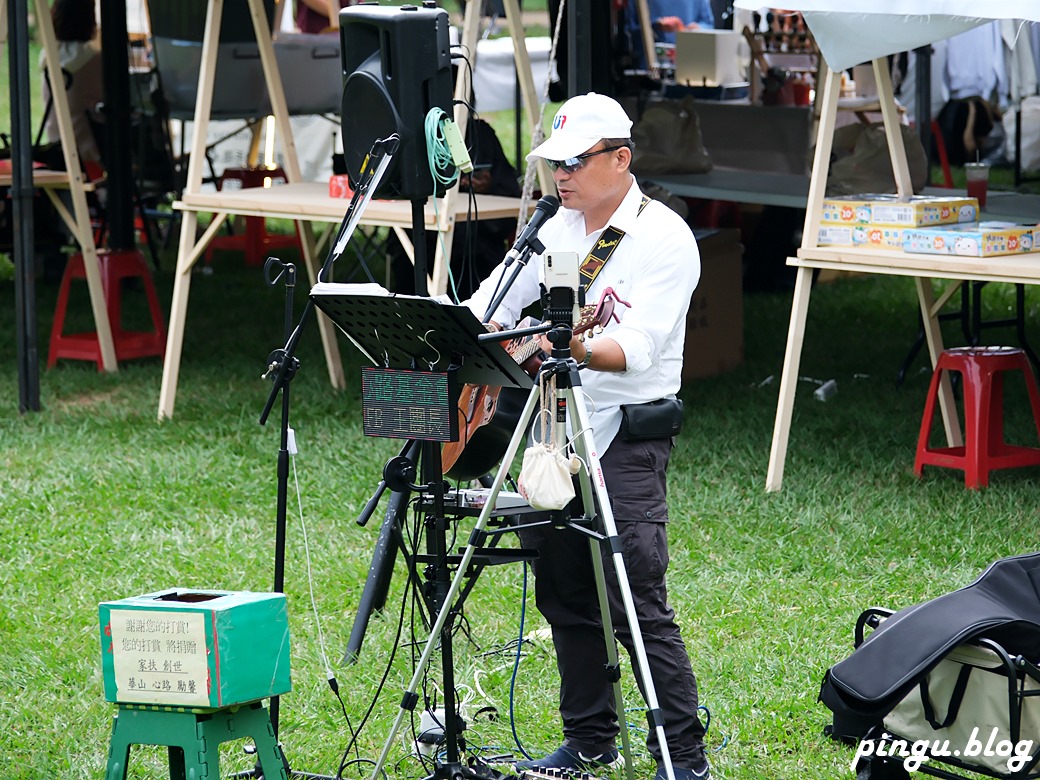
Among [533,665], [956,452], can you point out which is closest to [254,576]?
[533,665]

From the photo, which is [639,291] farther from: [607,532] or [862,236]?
[862,236]

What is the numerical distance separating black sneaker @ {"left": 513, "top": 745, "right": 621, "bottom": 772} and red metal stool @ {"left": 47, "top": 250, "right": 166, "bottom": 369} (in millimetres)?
5467

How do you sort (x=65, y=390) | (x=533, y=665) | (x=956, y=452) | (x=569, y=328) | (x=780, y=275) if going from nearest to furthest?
(x=569, y=328) < (x=533, y=665) < (x=956, y=452) < (x=65, y=390) < (x=780, y=275)

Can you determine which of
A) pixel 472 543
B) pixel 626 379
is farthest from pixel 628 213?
pixel 472 543

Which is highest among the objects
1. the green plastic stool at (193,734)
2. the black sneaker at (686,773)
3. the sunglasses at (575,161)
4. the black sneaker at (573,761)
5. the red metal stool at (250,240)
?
the sunglasses at (575,161)

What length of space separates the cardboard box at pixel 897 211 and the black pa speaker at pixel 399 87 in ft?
9.23

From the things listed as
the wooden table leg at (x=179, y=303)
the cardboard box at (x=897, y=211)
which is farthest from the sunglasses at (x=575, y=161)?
the wooden table leg at (x=179, y=303)

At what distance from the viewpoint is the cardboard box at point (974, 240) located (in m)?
5.57

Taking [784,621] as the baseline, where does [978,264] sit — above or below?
above

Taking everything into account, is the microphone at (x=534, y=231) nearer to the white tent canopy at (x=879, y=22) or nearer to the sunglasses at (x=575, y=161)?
the sunglasses at (x=575, y=161)

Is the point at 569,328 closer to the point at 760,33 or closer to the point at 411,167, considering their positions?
the point at 411,167

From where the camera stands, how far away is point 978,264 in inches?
216

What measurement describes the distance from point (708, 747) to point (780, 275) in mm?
7316

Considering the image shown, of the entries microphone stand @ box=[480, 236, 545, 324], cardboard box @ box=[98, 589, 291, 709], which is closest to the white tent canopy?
microphone stand @ box=[480, 236, 545, 324]
